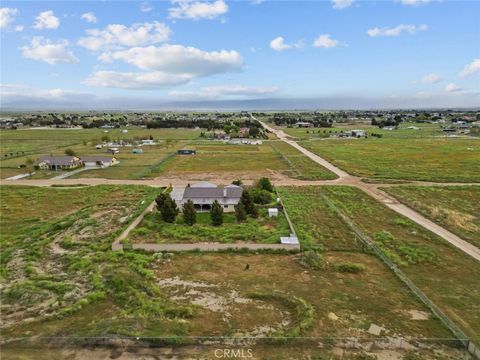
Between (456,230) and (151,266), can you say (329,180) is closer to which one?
(456,230)

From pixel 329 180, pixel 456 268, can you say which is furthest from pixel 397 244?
pixel 329 180

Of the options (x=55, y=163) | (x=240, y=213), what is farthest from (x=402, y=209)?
(x=55, y=163)

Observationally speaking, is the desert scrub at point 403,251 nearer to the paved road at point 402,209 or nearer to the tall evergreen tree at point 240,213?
the paved road at point 402,209

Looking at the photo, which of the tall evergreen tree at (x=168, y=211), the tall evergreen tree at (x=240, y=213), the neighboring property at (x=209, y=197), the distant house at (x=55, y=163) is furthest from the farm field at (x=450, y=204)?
the distant house at (x=55, y=163)

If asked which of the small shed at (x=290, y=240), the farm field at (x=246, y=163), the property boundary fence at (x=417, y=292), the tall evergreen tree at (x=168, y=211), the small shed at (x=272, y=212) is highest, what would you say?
the farm field at (x=246, y=163)

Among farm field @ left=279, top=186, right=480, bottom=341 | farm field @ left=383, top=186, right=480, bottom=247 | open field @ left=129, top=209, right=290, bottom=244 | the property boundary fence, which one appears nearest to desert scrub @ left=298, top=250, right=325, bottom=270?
open field @ left=129, top=209, right=290, bottom=244

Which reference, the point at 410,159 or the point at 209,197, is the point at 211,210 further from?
the point at 410,159
